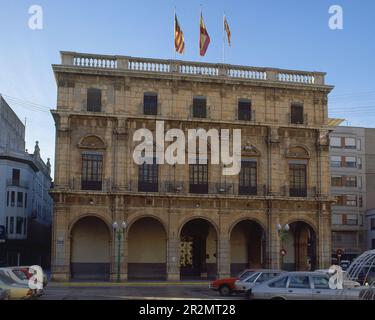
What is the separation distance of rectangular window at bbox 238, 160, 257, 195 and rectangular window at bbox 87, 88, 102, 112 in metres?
11.6

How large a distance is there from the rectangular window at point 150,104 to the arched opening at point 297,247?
14678 mm

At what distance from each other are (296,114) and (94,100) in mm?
15809

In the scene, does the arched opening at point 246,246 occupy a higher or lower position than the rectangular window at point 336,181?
lower

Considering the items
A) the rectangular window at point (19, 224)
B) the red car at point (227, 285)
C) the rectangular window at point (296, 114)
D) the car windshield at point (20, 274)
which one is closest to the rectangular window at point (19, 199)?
the rectangular window at point (19, 224)

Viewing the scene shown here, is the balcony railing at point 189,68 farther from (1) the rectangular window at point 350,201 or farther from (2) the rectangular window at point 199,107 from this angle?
(1) the rectangular window at point 350,201

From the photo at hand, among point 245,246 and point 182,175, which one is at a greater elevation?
point 182,175

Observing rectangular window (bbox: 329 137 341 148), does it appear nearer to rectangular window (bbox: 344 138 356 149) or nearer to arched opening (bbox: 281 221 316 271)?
rectangular window (bbox: 344 138 356 149)

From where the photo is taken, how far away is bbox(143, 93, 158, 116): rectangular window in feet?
139

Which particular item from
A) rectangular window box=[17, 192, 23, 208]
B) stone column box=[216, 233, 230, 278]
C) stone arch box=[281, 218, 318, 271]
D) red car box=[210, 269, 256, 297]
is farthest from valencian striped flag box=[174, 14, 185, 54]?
rectangular window box=[17, 192, 23, 208]

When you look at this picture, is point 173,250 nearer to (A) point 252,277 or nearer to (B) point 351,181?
(A) point 252,277

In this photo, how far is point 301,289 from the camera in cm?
1969

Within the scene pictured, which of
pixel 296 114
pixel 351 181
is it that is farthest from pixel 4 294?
Result: pixel 351 181

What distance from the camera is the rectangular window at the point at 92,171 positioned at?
41.1 metres
